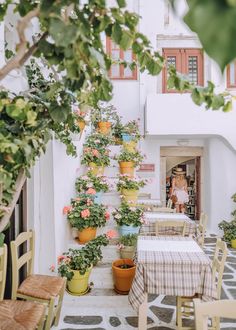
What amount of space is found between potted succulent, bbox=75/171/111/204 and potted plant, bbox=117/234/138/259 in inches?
42.7

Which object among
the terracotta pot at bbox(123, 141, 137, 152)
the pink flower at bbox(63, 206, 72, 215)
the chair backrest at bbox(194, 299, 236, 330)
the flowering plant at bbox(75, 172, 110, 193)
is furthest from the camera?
the terracotta pot at bbox(123, 141, 137, 152)

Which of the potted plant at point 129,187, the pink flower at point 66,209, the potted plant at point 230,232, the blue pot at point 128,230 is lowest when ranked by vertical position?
the potted plant at point 230,232

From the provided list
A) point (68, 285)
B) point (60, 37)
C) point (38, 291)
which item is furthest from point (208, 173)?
point (60, 37)

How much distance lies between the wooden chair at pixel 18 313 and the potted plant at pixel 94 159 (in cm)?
343

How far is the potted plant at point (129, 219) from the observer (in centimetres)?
454

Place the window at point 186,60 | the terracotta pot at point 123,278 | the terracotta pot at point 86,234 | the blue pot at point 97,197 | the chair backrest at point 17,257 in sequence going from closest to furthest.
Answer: the chair backrest at point 17,257 → the terracotta pot at point 123,278 → the terracotta pot at point 86,234 → the blue pot at point 97,197 → the window at point 186,60

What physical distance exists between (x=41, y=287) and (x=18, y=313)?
0.48 m

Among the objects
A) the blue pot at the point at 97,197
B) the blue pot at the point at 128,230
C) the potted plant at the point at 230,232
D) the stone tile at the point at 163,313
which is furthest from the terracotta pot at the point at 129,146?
the stone tile at the point at 163,313

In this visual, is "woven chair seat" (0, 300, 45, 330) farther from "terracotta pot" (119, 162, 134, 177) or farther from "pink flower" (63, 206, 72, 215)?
"terracotta pot" (119, 162, 134, 177)

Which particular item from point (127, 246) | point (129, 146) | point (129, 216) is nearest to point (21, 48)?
point (127, 246)

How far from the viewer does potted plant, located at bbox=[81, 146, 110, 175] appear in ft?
19.9

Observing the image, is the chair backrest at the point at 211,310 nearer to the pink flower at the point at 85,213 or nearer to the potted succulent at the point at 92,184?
the pink flower at the point at 85,213

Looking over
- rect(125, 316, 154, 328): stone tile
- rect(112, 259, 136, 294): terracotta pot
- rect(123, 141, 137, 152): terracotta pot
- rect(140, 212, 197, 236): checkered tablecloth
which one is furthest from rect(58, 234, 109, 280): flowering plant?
rect(123, 141, 137, 152): terracotta pot

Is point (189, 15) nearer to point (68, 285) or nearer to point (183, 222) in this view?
point (68, 285)
